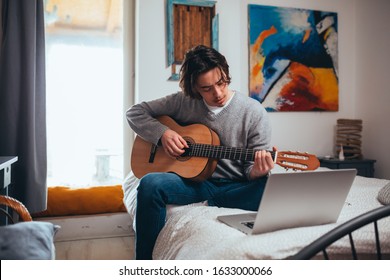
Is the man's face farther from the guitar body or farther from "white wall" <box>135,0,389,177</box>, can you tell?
"white wall" <box>135,0,389,177</box>

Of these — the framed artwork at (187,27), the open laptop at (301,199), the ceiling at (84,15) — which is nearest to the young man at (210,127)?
the open laptop at (301,199)

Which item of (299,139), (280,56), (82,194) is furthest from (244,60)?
(82,194)

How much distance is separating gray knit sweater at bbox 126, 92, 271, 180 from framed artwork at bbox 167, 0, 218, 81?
1033 millimetres

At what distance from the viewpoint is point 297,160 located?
4.69ft

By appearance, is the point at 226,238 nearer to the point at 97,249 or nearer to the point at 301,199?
the point at 301,199

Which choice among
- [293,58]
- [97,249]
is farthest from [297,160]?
[293,58]

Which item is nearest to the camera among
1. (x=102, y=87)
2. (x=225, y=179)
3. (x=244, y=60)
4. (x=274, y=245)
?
(x=274, y=245)

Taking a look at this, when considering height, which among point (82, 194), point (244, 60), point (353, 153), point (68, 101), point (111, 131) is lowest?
point (82, 194)

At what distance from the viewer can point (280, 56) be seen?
3211mm

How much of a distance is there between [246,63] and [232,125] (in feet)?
5.08

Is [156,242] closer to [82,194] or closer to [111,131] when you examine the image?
[82,194]

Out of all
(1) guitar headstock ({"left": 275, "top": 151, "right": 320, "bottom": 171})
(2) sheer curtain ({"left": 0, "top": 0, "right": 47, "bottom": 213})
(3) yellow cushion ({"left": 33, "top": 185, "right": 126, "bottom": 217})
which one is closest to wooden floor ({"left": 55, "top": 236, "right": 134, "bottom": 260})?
(3) yellow cushion ({"left": 33, "top": 185, "right": 126, "bottom": 217})

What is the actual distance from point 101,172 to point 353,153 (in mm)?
2073

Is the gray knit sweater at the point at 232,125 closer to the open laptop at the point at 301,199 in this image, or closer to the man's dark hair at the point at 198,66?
the man's dark hair at the point at 198,66
